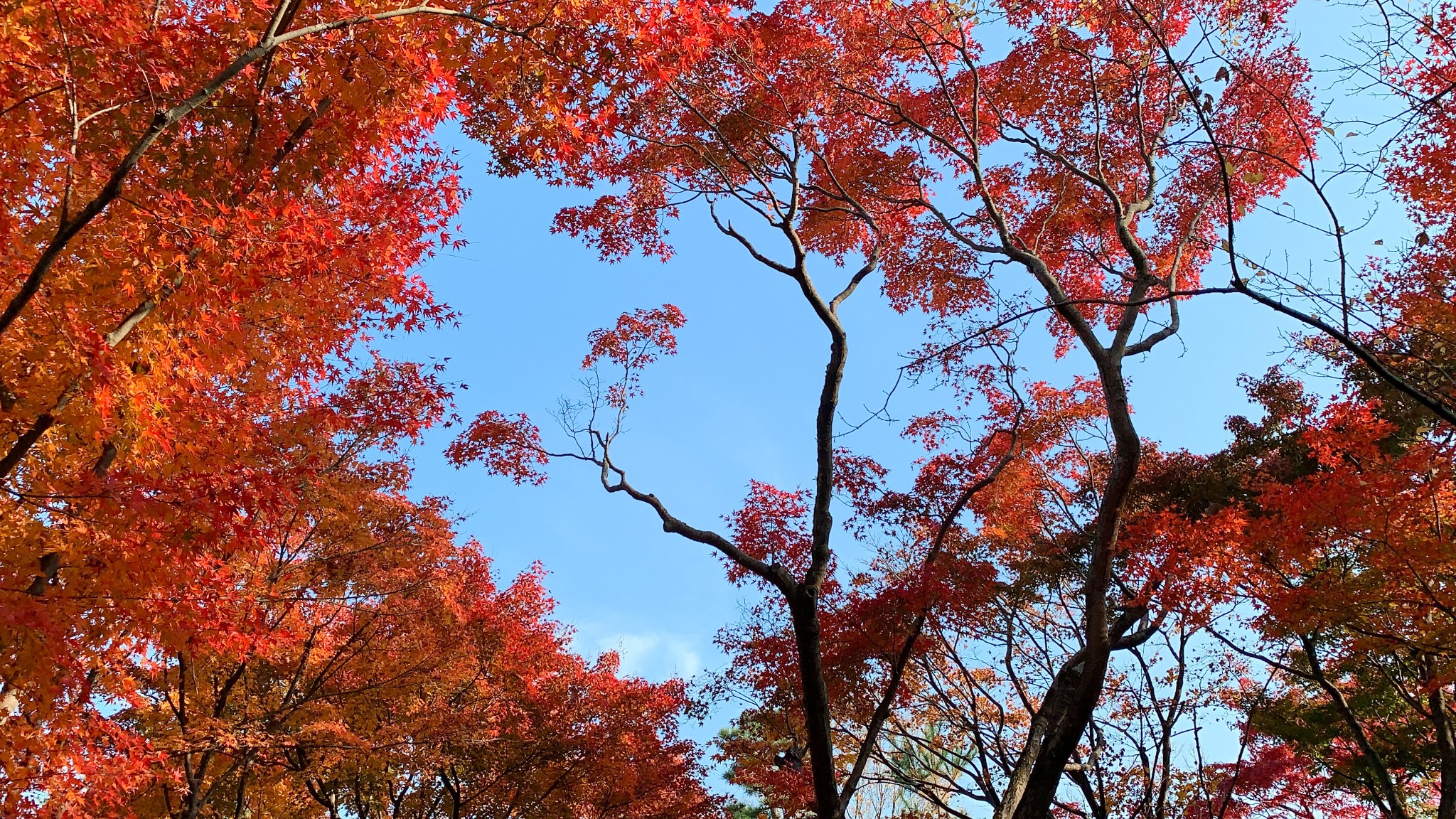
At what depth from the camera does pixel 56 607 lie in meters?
5.91

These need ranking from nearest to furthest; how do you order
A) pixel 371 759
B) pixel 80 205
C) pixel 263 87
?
pixel 80 205 < pixel 263 87 < pixel 371 759

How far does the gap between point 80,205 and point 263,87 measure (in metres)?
1.46

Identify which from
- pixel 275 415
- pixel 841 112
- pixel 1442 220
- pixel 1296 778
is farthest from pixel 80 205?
pixel 1296 778

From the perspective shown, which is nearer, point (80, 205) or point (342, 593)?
point (80, 205)

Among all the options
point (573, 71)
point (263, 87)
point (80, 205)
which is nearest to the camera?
point (80, 205)

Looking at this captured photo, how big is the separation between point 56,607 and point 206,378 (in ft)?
6.02

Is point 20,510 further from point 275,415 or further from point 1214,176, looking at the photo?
point 1214,176

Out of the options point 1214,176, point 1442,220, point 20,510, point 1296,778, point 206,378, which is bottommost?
point 20,510

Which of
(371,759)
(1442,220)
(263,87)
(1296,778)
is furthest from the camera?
(1296,778)

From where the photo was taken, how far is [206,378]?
255 inches

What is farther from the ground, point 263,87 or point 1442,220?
point 1442,220

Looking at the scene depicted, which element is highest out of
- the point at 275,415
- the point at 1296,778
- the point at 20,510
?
the point at 275,415

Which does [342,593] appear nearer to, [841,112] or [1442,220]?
[841,112]

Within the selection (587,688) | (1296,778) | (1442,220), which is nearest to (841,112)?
(1442,220)
